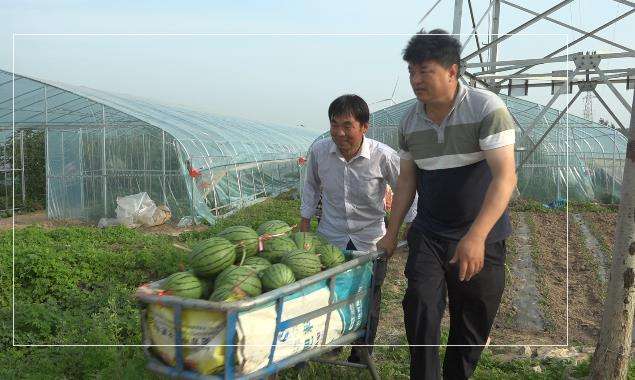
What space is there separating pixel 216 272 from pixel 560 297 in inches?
217

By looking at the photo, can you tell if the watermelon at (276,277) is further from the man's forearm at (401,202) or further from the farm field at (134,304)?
the man's forearm at (401,202)

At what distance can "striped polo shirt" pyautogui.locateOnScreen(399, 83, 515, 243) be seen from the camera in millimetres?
3014

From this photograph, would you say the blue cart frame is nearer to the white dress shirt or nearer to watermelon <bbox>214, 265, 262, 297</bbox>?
watermelon <bbox>214, 265, 262, 297</bbox>

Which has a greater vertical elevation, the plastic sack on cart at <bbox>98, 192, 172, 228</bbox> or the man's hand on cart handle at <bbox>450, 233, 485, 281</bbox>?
the man's hand on cart handle at <bbox>450, 233, 485, 281</bbox>

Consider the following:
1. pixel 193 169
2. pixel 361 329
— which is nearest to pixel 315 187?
pixel 361 329

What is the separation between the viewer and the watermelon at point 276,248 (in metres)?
3.12

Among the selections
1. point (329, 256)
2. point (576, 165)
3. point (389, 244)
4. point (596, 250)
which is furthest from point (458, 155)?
point (576, 165)

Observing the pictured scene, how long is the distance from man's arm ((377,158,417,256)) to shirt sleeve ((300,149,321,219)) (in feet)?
2.71

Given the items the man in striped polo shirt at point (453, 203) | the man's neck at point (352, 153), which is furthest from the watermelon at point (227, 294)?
the man's neck at point (352, 153)

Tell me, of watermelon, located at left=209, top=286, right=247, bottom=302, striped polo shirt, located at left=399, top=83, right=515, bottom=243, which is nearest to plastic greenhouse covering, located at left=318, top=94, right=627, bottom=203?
striped polo shirt, located at left=399, top=83, right=515, bottom=243

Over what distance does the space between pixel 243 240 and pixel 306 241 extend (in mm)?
359

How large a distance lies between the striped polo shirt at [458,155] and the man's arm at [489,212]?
0.24 feet

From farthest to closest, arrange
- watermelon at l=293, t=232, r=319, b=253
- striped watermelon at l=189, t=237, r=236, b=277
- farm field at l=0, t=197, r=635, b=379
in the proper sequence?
farm field at l=0, t=197, r=635, b=379 < watermelon at l=293, t=232, r=319, b=253 < striped watermelon at l=189, t=237, r=236, b=277

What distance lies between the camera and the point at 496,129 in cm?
297
